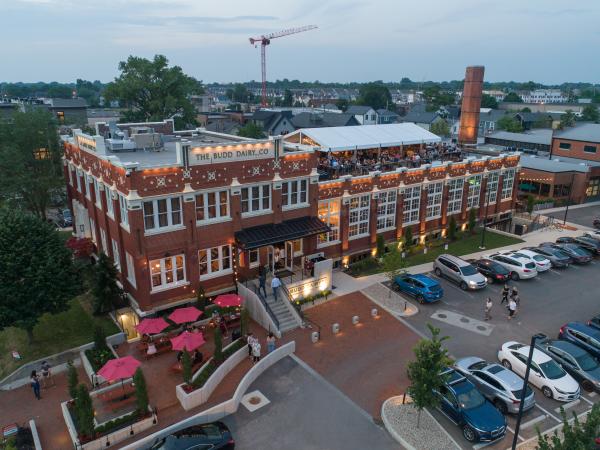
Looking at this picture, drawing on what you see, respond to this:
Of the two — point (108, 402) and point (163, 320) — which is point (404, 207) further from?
point (108, 402)

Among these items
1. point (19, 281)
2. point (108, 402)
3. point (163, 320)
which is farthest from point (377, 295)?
point (19, 281)

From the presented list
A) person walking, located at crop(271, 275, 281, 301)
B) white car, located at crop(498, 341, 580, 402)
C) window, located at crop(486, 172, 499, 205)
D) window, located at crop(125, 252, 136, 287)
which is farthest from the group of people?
window, located at crop(125, 252, 136, 287)

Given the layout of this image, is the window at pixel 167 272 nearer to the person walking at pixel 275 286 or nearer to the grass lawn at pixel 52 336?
the grass lawn at pixel 52 336

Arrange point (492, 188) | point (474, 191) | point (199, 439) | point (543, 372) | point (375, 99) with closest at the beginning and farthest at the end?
point (199, 439)
point (543, 372)
point (474, 191)
point (492, 188)
point (375, 99)

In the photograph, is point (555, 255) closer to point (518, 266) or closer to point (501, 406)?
point (518, 266)

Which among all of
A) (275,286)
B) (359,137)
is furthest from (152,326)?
(359,137)

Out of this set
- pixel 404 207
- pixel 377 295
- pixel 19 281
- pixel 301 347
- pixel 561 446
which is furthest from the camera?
pixel 404 207
